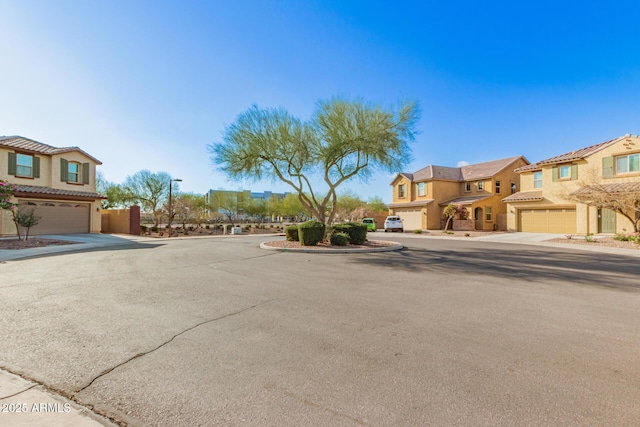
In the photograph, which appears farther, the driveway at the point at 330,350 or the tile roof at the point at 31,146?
the tile roof at the point at 31,146

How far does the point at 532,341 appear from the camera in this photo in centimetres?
415

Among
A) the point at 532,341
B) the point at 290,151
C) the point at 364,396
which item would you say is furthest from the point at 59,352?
the point at 290,151

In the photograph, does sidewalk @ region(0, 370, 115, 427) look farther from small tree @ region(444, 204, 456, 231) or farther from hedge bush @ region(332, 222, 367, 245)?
small tree @ region(444, 204, 456, 231)

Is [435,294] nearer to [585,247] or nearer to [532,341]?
[532,341]

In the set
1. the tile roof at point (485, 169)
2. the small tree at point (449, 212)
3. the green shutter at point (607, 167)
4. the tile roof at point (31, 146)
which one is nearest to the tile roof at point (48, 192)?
the tile roof at point (31, 146)

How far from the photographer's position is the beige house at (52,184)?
2064 cm

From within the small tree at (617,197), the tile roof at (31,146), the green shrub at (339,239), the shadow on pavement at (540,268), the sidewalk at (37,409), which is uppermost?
the tile roof at (31,146)

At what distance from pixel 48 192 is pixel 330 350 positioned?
1023 inches

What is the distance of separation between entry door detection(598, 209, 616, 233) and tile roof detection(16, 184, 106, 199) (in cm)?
3776

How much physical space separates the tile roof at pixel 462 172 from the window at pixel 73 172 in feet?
106

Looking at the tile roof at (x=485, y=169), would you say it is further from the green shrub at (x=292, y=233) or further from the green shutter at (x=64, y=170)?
the green shutter at (x=64, y=170)

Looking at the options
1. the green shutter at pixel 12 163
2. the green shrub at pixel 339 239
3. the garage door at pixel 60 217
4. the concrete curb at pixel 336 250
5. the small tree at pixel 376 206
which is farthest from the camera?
the small tree at pixel 376 206

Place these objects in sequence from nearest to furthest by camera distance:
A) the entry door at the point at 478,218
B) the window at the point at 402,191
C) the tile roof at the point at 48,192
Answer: the tile roof at the point at 48,192
the entry door at the point at 478,218
the window at the point at 402,191

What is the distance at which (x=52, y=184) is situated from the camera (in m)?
22.9
